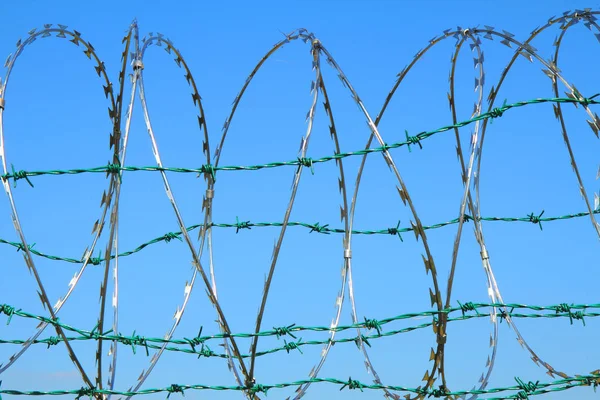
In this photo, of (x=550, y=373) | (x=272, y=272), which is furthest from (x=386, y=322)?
(x=550, y=373)

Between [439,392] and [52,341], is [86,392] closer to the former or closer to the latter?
[52,341]

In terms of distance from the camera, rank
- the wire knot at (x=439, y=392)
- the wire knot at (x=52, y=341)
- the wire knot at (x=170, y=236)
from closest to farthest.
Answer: the wire knot at (x=439, y=392) → the wire knot at (x=52, y=341) → the wire knot at (x=170, y=236)

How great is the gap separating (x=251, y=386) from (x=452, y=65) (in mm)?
3692

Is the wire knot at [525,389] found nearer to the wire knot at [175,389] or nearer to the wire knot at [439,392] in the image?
the wire knot at [439,392]

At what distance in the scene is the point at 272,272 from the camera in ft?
24.2

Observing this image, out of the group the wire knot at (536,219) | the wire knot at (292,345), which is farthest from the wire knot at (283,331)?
the wire knot at (536,219)

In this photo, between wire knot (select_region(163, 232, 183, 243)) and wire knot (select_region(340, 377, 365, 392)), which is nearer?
wire knot (select_region(340, 377, 365, 392))

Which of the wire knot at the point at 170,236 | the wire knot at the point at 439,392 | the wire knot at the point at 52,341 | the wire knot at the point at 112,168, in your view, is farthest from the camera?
the wire knot at the point at 170,236

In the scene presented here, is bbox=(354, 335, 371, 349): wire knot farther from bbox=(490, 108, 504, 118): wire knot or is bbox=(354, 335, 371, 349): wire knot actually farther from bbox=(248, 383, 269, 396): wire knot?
bbox=(490, 108, 504, 118): wire knot

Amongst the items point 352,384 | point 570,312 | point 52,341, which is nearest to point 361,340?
point 352,384

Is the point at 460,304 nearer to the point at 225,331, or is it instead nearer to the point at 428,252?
the point at 428,252

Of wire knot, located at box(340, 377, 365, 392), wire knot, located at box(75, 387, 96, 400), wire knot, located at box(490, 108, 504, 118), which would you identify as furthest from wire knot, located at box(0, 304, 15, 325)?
wire knot, located at box(490, 108, 504, 118)

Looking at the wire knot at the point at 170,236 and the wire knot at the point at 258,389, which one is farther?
the wire knot at the point at 170,236

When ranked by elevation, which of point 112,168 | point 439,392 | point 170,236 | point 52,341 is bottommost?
point 439,392
